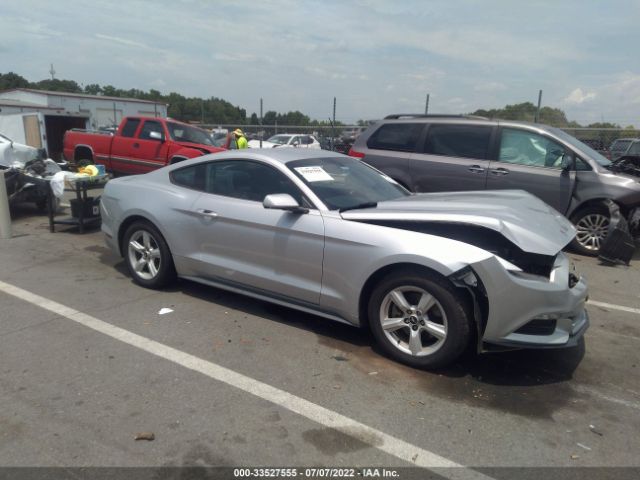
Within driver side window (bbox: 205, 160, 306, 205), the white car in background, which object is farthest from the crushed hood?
the white car in background

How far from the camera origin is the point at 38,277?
552 centimetres

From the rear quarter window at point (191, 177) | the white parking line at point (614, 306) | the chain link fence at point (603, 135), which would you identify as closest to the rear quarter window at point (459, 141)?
the white parking line at point (614, 306)

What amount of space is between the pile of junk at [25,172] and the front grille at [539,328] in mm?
7407

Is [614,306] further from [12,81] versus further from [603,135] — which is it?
[12,81]

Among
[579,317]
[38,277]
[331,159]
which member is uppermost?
[331,159]

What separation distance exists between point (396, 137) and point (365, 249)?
198 inches

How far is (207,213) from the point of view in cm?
454

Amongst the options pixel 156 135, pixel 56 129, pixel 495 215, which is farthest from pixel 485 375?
pixel 56 129

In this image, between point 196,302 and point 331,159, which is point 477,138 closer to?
point 331,159

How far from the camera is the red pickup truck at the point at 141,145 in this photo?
11547 mm

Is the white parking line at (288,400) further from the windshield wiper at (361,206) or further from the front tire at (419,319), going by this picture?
the windshield wiper at (361,206)

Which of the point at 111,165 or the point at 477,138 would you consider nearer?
the point at 477,138

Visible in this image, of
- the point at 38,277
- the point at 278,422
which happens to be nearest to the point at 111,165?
the point at 38,277

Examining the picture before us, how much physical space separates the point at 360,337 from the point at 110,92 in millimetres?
75385
